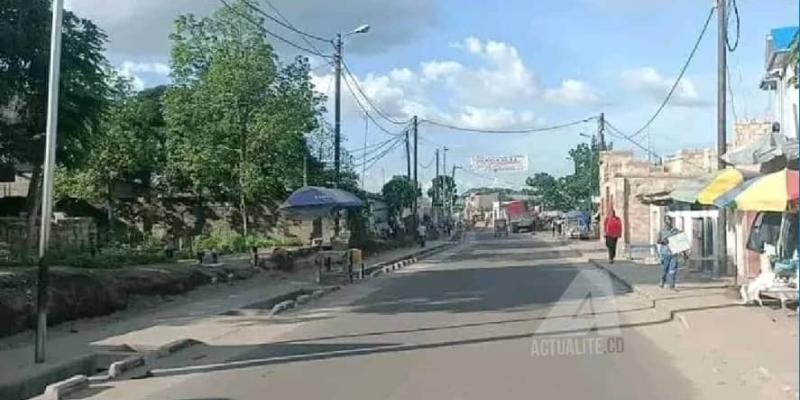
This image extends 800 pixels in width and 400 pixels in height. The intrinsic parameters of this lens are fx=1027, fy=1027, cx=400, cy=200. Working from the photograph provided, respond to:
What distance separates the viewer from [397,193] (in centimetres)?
7806

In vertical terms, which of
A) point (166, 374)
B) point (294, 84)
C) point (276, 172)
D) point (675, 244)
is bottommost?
point (166, 374)


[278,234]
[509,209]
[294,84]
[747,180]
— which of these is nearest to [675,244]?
[747,180]

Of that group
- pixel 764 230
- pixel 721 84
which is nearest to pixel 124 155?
pixel 721 84

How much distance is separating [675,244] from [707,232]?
6.97 meters

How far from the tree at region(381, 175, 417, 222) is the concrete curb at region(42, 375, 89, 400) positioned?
216ft

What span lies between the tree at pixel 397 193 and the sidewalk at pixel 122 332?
51024 millimetres

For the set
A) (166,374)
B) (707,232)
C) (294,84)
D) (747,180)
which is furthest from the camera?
(294,84)

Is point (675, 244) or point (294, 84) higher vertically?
point (294, 84)

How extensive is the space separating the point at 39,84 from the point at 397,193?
5569 cm

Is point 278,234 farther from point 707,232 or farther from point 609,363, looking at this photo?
point 609,363

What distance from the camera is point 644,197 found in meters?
33.9

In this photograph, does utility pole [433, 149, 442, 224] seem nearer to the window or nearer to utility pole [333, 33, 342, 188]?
utility pole [333, 33, 342, 188]

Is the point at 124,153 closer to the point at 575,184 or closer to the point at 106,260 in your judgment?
the point at 106,260

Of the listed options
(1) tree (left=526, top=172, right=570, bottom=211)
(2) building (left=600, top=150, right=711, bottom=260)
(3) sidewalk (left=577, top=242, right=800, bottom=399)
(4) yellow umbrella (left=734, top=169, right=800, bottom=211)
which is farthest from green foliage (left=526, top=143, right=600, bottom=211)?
(4) yellow umbrella (left=734, top=169, right=800, bottom=211)
